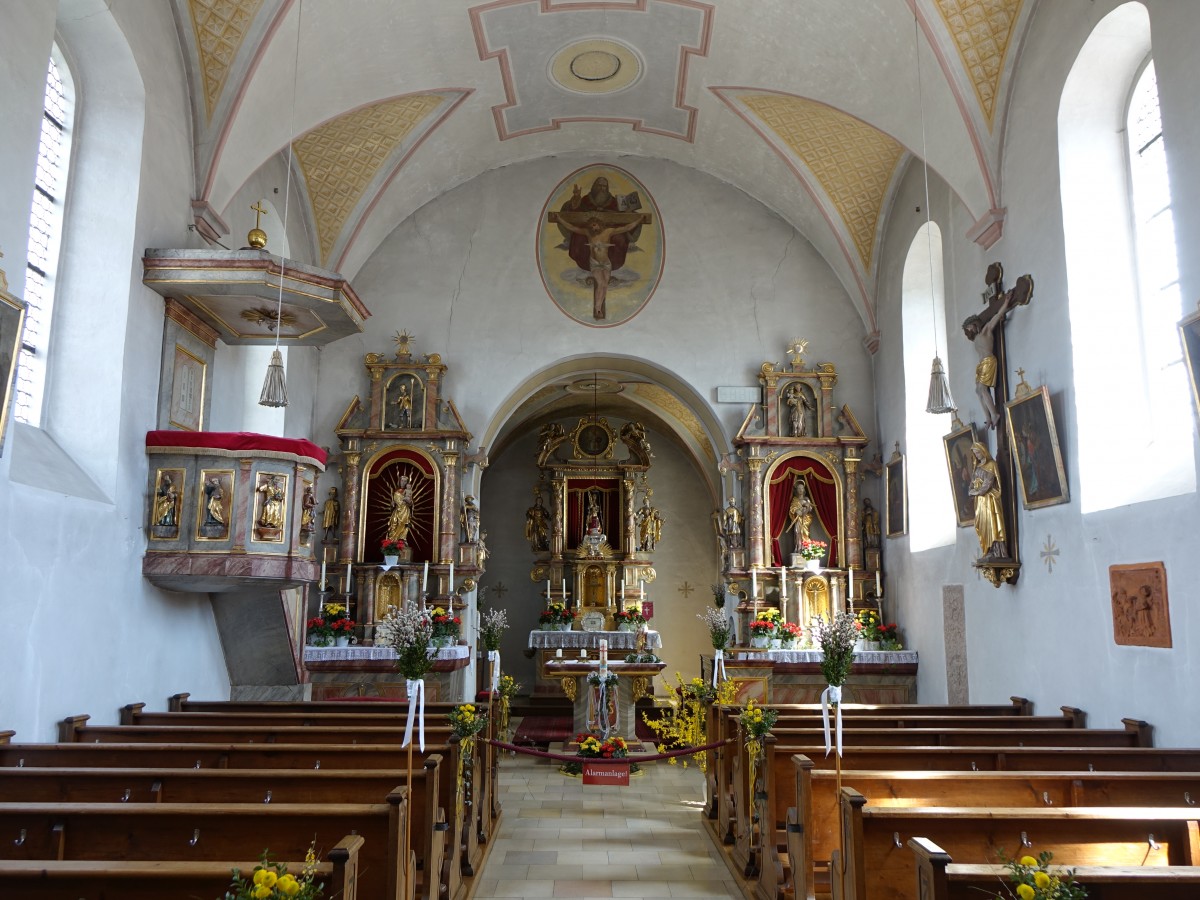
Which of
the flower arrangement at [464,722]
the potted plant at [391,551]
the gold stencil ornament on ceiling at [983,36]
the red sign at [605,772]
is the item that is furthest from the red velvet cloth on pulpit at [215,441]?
the gold stencil ornament on ceiling at [983,36]

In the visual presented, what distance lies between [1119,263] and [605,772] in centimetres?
628

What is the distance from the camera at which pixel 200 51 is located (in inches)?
364

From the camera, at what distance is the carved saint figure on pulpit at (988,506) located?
937 cm

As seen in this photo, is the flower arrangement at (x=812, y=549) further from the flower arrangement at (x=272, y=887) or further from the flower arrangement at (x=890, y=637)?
the flower arrangement at (x=272, y=887)

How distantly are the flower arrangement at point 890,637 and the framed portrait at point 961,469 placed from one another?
105 inches

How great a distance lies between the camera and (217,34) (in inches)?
363

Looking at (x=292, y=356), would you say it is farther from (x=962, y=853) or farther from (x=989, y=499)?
(x=962, y=853)

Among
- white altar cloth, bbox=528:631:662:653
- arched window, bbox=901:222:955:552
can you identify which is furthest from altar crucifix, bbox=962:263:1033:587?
white altar cloth, bbox=528:631:662:653

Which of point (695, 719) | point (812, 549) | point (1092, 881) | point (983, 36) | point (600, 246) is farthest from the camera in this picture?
point (600, 246)

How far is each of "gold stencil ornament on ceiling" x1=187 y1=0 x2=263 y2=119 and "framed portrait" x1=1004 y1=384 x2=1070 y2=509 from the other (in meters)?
8.18

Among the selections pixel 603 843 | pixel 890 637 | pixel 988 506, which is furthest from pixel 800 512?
pixel 603 843

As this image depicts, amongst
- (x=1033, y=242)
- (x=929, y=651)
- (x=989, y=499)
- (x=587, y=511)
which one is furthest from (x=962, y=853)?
(x=587, y=511)

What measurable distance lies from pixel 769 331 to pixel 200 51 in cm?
871

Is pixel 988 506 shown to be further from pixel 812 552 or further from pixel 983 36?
pixel 983 36
